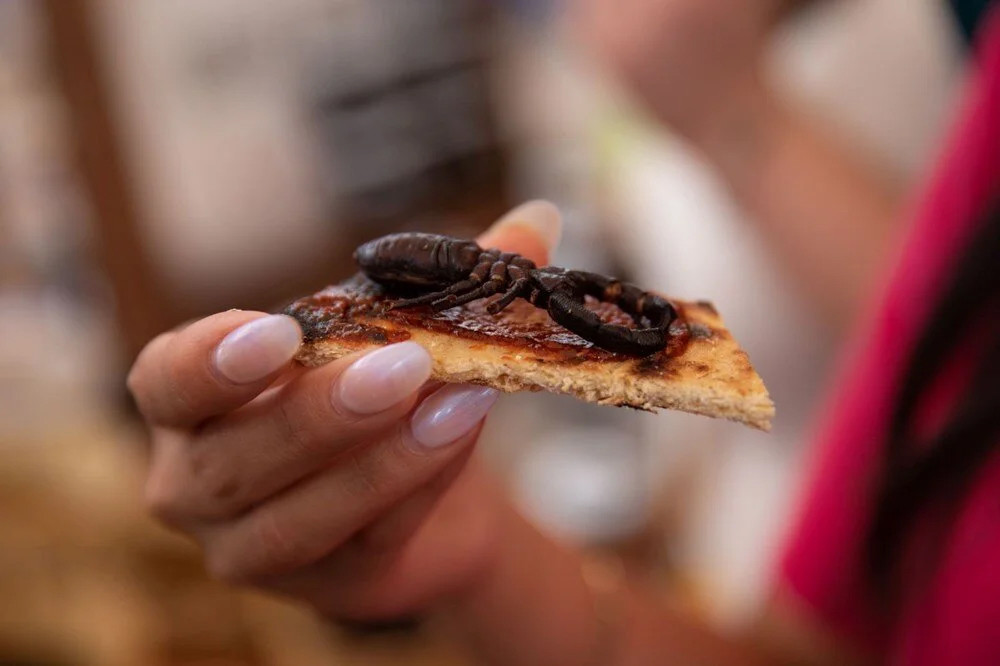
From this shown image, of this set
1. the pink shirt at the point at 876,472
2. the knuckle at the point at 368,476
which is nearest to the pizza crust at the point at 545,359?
the knuckle at the point at 368,476

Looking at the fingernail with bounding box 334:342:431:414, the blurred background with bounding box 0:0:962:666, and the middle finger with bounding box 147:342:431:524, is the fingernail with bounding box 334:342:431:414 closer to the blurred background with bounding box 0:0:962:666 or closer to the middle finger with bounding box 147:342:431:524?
the middle finger with bounding box 147:342:431:524

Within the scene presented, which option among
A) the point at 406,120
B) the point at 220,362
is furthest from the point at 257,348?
the point at 406,120

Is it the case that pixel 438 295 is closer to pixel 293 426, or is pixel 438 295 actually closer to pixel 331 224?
pixel 293 426

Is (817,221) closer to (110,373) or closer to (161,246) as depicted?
(161,246)

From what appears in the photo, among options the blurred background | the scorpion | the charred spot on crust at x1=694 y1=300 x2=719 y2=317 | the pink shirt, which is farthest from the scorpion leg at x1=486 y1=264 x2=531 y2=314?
the blurred background

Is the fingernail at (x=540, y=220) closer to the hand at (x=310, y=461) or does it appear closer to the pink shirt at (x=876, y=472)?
the hand at (x=310, y=461)

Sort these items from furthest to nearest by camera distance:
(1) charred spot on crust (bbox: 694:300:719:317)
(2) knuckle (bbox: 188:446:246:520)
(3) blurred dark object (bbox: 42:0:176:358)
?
(3) blurred dark object (bbox: 42:0:176:358) → (1) charred spot on crust (bbox: 694:300:719:317) → (2) knuckle (bbox: 188:446:246:520)
